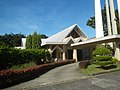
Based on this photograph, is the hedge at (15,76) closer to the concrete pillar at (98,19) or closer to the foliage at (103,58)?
the foliage at (103,58)

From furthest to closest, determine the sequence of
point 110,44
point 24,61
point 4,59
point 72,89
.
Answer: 1. point 110,44
2. point 24,61
3. point 4,59
4. point 72,89

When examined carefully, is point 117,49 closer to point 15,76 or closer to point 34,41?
point 15,76

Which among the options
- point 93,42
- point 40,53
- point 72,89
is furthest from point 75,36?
point 72,89

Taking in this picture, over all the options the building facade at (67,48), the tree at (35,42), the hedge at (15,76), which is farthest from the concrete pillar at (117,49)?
the tree at (35,42)

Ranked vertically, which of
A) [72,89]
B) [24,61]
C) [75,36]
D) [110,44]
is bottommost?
[72,89]

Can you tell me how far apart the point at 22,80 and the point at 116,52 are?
14.9 metres

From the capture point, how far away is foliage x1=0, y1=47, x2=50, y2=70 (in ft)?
54.7

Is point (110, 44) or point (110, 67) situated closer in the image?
point (110, 67)

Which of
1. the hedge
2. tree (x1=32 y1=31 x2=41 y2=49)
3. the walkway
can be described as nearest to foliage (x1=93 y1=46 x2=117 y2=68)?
the walkway

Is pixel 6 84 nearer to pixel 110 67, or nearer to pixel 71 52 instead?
pixel 110 67

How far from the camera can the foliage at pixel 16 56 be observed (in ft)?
54.7

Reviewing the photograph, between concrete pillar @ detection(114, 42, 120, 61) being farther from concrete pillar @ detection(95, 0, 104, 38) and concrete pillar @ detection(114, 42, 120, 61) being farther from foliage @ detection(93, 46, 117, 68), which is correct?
concrete pillar @ detection(95, 0, 104, 38)

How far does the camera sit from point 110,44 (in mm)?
25125

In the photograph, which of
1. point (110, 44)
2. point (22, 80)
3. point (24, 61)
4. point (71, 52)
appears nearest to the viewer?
point (22, 80)
